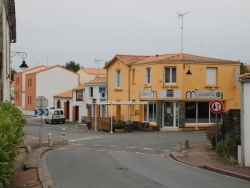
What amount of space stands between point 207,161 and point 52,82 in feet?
182

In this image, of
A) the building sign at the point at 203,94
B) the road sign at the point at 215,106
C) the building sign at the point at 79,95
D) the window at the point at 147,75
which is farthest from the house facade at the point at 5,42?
the building sign at the point at 79,95

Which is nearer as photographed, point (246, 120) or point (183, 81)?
point (246, 120)

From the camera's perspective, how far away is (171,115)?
133 ft

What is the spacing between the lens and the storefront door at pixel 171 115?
40.3 metres

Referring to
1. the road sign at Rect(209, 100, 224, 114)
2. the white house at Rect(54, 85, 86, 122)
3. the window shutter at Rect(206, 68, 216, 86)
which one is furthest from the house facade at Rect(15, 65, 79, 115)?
the road sign at Rect(209, 100, 224, 114)

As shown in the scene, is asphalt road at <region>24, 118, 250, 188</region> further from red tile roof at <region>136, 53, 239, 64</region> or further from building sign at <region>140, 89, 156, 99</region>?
red tile roof at <region>136, 53, 239, 64</region>

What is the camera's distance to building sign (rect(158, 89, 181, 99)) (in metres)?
40.1

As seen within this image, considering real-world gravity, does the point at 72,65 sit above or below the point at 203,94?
above

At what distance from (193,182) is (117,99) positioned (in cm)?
3377

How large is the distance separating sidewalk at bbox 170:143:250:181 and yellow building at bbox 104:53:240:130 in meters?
13.7

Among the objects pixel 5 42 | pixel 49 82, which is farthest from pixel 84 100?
pixel 5 42

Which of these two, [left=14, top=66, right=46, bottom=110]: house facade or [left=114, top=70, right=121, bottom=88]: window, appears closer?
[left=114, top=70, right=121, bottom=88]: window

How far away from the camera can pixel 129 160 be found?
1991 centimetres

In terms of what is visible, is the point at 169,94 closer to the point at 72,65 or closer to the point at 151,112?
the point at 151,112
